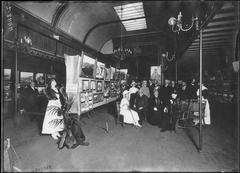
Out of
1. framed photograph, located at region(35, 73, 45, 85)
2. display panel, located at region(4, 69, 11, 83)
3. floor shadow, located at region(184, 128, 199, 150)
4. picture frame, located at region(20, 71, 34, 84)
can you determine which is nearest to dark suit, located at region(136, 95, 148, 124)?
floor shadow, located at region(184, 128, 199, 150)

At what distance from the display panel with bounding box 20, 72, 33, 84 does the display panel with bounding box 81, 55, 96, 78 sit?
249cm

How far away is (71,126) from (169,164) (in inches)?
86.3

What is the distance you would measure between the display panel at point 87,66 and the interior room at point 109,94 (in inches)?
1.5

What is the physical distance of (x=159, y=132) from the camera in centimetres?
400

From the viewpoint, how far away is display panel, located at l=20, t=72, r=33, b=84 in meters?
5.41

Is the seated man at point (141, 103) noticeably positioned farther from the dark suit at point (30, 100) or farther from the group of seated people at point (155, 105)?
the dark suit at point (30, 100)

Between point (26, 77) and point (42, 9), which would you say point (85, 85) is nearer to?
point (26, 77)

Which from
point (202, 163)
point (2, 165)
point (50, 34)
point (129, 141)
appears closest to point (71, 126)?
point (2, 165)

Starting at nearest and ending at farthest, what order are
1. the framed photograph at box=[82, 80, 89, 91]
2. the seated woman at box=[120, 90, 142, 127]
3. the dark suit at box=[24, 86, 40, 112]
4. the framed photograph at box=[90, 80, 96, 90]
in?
the seated woman at box=[120, 90, 142, 127] < the framed photograph at box=[82, 80, 89, 91] < the dark suit at box=[24, 86, 40, 112] < the framed photograph at box=[90, 80, 96, 90]

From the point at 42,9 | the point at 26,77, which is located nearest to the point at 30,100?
the point at 26,77

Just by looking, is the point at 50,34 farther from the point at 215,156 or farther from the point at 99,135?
the point at 215,156

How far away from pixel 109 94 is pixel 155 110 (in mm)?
3565

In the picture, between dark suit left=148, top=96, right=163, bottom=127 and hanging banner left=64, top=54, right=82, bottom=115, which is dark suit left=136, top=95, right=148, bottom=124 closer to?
Answer: dark suit left=148, top=96, right=163, bottom=127

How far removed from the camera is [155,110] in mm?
4797
